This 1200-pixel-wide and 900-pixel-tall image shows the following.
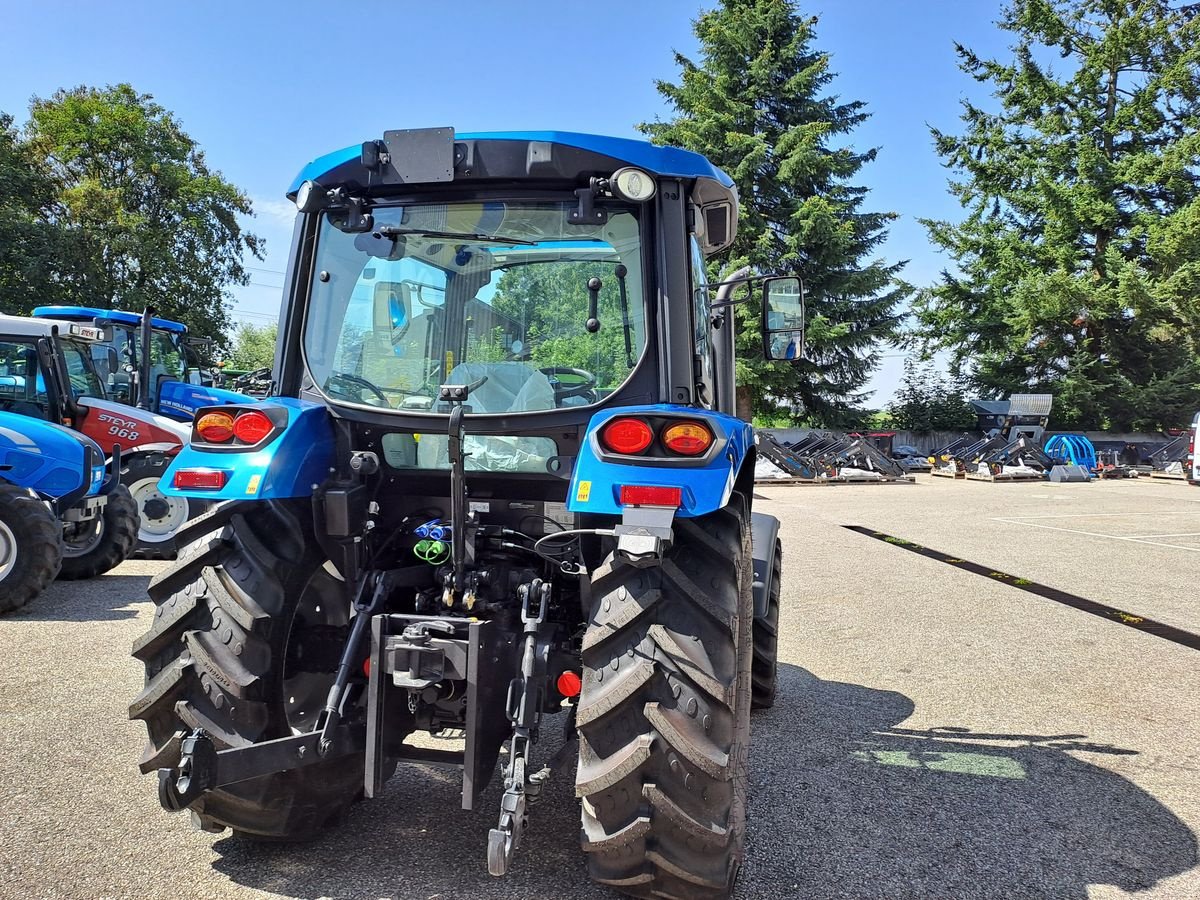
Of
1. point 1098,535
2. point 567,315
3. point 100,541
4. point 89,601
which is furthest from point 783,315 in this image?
point 1098,535

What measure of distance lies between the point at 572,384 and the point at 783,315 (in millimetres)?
1396

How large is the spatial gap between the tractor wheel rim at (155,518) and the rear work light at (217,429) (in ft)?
25.3

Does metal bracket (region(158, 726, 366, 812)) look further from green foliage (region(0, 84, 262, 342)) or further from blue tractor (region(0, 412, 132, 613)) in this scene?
green foliage (region(0, 84, 262, 342))

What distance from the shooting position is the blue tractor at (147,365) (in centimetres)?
1138

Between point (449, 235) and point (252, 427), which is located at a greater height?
point (449, 235)

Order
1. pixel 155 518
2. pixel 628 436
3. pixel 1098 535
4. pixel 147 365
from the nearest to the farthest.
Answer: pixel 628 436, pixel 155 518, pixel 147 365, pixel 1098 535

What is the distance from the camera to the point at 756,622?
445cm

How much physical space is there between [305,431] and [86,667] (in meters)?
3.44

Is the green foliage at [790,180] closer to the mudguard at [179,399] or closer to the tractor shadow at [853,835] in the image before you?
the mudguard at [179,399]

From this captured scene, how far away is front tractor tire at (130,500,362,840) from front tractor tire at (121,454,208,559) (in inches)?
305

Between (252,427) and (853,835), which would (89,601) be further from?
(853,835)

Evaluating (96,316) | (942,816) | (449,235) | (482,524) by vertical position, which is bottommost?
(942,816)

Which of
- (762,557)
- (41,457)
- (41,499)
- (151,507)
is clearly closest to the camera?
(762,557)

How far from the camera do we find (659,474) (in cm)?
260
